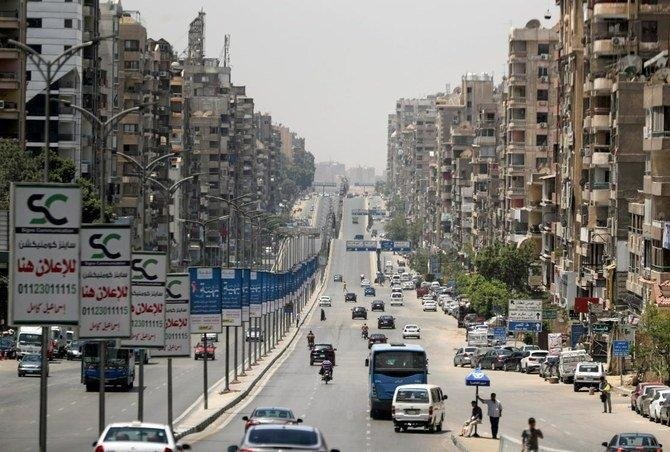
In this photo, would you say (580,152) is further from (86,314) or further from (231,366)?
(86,314)

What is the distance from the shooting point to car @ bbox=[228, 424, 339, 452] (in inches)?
1280

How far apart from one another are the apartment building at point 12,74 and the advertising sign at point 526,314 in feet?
99.5

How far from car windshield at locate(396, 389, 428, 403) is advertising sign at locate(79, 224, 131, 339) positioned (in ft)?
61.7

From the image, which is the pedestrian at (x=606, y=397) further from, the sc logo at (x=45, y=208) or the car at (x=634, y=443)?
the sc logo at (x=45, y=208)

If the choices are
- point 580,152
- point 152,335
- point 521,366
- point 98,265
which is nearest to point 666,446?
point 152,335

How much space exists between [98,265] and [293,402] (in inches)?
1327

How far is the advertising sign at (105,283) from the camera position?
43188 mm

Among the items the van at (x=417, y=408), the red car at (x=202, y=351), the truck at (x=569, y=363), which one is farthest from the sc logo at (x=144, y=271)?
the red car at (x=202, y=351)

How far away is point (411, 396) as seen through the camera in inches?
2413

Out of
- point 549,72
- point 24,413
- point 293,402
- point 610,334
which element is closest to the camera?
point 24,413

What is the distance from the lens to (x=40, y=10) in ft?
442

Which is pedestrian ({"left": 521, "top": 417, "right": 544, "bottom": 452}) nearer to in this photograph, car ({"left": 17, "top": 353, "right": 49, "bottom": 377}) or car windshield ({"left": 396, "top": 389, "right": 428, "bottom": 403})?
car windshield ({"left": 396, "top": 389, "right": 428, "bottom": 403})

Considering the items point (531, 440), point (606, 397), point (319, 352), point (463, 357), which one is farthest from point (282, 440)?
point (463, 357)

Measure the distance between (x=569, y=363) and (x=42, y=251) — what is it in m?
58.7
